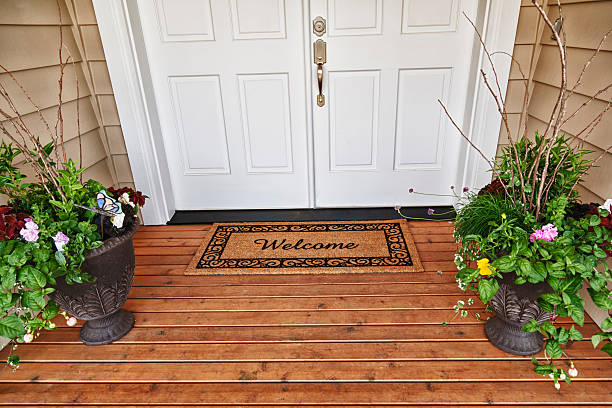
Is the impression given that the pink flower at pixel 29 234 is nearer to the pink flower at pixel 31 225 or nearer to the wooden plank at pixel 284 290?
the pink flower at pixel 31 225

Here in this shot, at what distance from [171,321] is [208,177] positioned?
108cm

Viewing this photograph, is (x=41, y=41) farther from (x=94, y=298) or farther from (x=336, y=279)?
(x=336, y=279)

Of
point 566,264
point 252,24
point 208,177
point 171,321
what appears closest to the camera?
point 566,264

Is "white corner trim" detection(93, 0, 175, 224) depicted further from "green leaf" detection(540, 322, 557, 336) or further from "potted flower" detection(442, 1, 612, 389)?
"green leaf" detection(540, 322, 557, 336)

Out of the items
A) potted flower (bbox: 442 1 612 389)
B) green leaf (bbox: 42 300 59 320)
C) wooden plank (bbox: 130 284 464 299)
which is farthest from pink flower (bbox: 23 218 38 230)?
potted flower (bbox: 442 1 612 389)

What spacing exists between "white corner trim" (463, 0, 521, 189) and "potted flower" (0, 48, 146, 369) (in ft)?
5.42

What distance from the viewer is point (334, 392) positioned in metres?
1.40

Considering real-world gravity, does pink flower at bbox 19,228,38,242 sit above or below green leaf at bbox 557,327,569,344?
above

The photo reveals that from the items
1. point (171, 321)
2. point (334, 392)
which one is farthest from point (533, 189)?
point (171, 321)

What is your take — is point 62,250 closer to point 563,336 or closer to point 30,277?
point 30,277

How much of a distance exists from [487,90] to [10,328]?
2360 mm

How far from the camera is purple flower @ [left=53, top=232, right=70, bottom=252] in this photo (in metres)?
1.33

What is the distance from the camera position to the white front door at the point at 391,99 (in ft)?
7.11

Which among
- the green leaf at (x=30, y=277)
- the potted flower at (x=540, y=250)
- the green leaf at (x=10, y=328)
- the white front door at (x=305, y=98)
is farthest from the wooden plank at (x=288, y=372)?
the white front door at (x=305, y=98)
